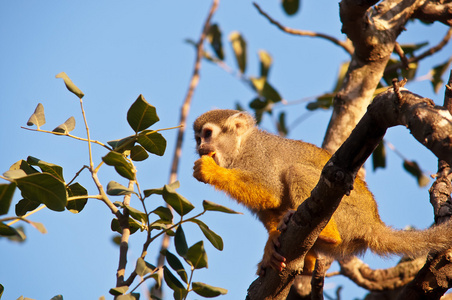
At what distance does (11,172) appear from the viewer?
7.03 feet

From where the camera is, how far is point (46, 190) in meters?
2.20

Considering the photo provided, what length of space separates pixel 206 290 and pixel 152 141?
94 cm

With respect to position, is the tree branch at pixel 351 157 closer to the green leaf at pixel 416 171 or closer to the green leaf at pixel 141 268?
the green leaf at pixel 141 268

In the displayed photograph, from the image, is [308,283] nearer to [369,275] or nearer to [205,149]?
[369,275]

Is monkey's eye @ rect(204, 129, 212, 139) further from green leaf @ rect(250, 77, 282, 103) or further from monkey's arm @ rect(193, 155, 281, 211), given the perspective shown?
green leaf @ rect(250, 77, 282, 103)

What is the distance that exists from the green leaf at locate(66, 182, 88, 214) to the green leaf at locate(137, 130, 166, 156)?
Answer: 0.47 metres

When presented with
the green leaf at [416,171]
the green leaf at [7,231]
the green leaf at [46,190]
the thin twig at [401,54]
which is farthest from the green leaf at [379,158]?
the green leaf at [7,231]

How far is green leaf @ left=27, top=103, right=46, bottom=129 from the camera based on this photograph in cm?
252

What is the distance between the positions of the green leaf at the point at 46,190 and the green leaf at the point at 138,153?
64 cm

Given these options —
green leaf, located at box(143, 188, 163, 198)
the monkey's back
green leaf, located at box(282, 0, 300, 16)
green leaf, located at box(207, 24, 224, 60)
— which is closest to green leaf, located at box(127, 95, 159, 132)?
green leaf, located at box(143, 188, 163, 198)

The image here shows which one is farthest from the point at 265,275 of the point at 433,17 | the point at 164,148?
the point at 433,17

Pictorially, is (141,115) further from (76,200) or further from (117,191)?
(76,200)

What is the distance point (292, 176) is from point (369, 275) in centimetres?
179

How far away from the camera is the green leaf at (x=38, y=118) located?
99.1 inches
